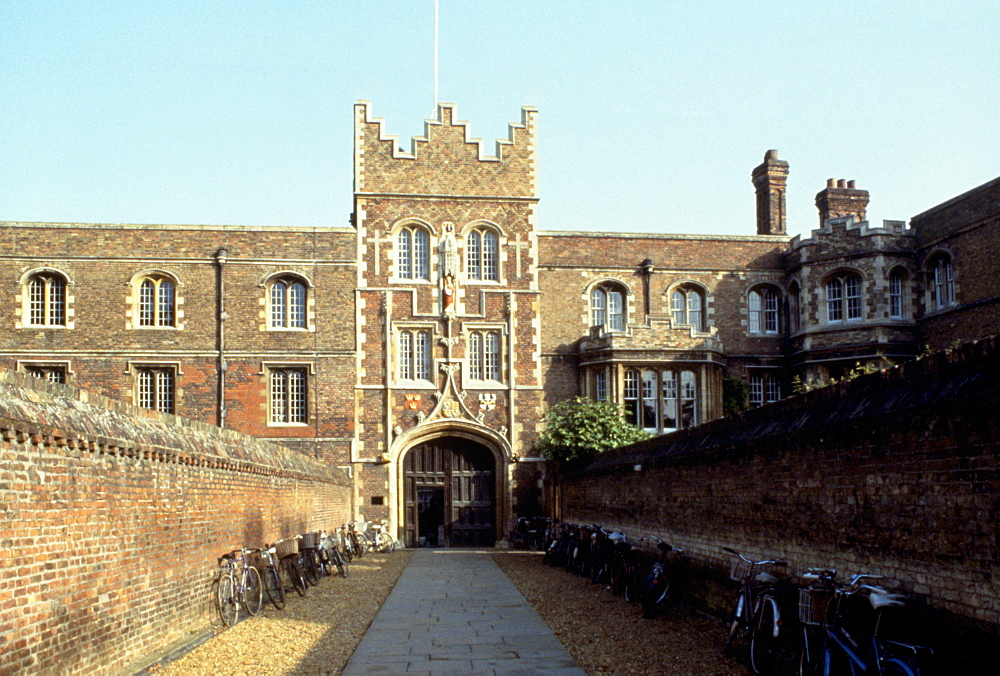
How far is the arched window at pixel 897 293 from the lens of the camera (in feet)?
104

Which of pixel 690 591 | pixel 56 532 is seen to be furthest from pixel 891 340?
pixel 56 532

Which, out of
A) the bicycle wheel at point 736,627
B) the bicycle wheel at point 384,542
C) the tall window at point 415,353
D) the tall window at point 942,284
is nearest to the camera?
the bicycle wheel at point 736,627

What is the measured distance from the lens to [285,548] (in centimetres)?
1586

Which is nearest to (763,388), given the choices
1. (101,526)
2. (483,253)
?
(483,253)

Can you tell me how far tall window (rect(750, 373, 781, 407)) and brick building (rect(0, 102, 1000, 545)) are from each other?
351 millimetres

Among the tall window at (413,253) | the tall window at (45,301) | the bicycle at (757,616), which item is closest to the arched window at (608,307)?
the tall window at (413,253)

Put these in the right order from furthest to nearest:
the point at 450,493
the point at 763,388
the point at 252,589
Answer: the point at 763,388 < the point at 450,493 < the point at 252,589

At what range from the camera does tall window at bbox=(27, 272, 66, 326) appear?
30.8 meters

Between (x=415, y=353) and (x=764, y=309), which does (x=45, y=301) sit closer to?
(x=415, y=353)

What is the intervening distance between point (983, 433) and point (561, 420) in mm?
21450

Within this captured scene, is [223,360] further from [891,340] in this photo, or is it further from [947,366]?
[947,366]

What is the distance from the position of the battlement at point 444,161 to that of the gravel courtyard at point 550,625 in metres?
17.3

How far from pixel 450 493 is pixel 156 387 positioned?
9616 millimetres

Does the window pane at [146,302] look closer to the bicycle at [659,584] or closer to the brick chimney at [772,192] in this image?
the brick chimney at [772,192]
